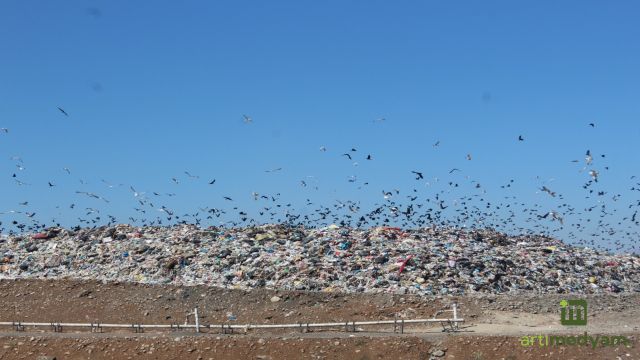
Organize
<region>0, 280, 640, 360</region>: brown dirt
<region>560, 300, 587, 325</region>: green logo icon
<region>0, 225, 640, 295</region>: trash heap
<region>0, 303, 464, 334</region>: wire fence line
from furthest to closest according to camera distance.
A: <region>0, 225, 640, 295</region>: trash heap < <region>560, 300, 587, 325</region>: green logo icon < <region>0, 303, 464, 334</region>: wire fence line < <region>0, 280, 640, 360</region>: brown dirt

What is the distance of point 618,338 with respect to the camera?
1766 cm

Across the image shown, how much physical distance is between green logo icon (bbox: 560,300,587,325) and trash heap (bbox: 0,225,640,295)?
1081mm

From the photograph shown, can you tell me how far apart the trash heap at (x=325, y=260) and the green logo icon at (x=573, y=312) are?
1.08 m

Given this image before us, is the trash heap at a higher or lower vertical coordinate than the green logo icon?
higher

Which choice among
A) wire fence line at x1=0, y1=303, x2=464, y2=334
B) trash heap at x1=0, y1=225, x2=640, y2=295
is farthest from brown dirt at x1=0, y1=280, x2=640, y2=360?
trash heap at x1=0, y1=225, x2=640, y2=295

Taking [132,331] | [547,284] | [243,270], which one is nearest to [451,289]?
[547,284]

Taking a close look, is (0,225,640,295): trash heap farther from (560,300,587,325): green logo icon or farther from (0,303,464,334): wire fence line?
(0,303,464,334): wire fence line

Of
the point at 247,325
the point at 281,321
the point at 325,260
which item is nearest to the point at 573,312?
the point at 325,260

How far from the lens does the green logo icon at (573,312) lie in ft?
66.5

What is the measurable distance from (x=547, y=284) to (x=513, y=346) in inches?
241

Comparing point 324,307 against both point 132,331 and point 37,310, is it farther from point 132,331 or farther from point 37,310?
point 37,310

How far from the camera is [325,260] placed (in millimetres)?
24094

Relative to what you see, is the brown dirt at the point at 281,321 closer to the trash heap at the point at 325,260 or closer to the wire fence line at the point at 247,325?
the wire fence line at the point at 247,325

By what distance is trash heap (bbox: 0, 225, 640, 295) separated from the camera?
22734 mm
